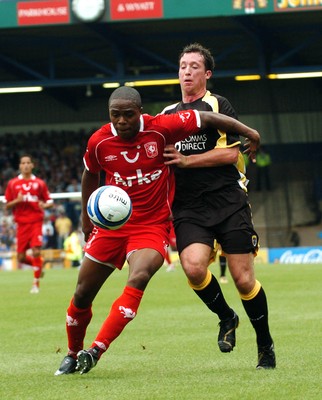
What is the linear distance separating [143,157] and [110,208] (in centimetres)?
51

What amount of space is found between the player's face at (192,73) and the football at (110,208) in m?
1.16

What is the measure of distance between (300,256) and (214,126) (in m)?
23.2

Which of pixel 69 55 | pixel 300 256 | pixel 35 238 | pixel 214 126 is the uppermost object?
pixel 69 55

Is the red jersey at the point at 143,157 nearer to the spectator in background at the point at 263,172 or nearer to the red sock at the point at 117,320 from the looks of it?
the red sock at the point at 117,320

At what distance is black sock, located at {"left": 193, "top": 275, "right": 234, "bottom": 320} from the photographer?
26.4ft

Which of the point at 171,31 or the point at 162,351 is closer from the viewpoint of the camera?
the point at 162,351

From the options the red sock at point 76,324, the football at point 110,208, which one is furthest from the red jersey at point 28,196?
the football at point 110,208

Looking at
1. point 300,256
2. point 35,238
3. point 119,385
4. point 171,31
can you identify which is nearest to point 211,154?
point 119,385

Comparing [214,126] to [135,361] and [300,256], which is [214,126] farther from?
[300,256]

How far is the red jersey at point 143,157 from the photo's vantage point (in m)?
7.48

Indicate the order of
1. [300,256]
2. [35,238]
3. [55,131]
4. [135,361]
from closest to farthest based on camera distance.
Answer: [135,361] → [35,238] → [300,256] → [55,131]

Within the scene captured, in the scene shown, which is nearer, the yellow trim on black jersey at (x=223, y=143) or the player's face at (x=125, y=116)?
the player's face at (x=125, y=116)

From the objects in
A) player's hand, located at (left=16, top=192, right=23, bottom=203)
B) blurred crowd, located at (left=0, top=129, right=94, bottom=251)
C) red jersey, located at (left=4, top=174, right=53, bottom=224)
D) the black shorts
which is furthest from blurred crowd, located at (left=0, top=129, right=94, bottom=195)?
the black shorts

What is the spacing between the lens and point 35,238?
1922cm
